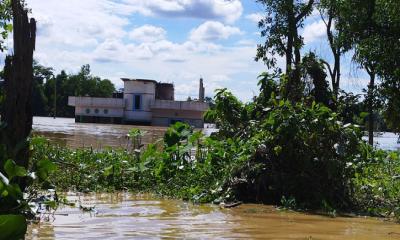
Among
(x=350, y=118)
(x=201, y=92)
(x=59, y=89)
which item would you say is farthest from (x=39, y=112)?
(x=350, y=118)

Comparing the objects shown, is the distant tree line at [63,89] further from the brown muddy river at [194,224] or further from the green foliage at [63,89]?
the brown muddy river at [194,224]

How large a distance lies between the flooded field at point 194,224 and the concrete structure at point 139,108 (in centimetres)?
6263

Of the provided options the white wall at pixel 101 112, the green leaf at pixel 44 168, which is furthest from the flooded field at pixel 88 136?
the white wall at pixel 101 112

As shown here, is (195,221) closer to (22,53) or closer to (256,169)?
(256,169)

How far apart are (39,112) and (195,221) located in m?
96.6

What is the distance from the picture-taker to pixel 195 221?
7035mm

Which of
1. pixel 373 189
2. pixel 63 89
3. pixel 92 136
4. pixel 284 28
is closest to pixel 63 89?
pixel 63 89

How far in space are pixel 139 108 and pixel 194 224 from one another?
65202mm

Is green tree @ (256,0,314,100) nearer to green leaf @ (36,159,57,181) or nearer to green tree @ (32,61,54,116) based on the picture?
green leaf @ (36,159,57,181)

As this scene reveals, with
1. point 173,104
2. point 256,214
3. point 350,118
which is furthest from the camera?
point 173,104

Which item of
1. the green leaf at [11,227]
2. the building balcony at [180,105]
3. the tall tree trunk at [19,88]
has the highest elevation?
the building balcony at [180,105]

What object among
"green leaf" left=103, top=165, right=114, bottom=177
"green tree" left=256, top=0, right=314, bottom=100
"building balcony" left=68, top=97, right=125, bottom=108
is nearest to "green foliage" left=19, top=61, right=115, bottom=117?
"building balcony" left=68, top=97, right=125, bottom=108

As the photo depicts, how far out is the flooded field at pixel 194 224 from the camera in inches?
240

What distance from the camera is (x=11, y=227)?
127 inches
